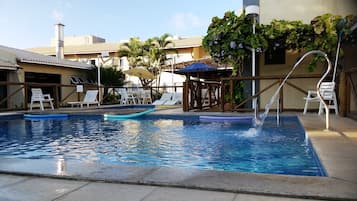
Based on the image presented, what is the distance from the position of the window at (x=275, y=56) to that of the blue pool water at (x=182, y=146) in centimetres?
266

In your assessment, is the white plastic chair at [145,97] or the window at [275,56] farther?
the white plastic chair at [145,97]

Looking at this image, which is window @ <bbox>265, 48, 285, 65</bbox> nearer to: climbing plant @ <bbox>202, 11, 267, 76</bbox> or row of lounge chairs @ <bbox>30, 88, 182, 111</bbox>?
climbing plant @ <bbox>202, 11, 267, 76</bbox>

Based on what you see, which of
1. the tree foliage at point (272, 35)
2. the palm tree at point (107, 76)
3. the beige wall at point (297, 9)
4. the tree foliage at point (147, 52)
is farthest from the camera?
the tree foliage at point (147, 52)

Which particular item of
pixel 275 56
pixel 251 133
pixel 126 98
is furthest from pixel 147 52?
pixel 251 133

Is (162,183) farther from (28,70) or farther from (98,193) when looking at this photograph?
(28,70)

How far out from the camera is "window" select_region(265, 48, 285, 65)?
9.98 m

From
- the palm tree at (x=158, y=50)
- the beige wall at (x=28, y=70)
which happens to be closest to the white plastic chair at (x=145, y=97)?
the beige wall at (x=28, y=70)

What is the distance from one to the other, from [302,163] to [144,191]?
2198 mm

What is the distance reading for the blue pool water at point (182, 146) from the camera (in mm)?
4045

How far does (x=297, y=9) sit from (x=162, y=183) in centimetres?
851

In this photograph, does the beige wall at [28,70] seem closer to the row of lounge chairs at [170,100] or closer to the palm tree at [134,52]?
the row of lounge chairs at [170,100]

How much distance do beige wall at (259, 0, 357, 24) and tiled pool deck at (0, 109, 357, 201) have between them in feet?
23.6

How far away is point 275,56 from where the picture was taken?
10.1 metres

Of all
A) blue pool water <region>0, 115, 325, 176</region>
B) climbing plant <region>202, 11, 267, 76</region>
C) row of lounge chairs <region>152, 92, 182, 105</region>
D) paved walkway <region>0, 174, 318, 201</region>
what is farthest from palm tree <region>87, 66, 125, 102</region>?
paved walkway <region>0, 174, 318, 201</region>
